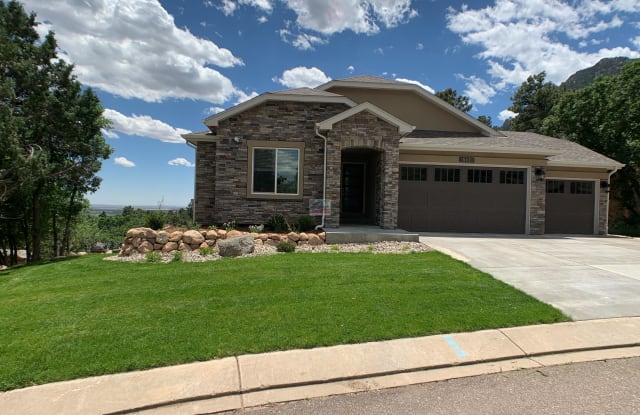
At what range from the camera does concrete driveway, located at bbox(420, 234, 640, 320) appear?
18.5 feet

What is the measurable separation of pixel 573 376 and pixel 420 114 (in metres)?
14.2

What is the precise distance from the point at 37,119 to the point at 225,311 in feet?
42.9

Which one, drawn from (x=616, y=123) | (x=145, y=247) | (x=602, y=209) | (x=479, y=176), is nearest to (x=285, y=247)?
(x=145, y=247)

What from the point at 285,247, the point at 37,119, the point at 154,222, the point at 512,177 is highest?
the point at 37,119

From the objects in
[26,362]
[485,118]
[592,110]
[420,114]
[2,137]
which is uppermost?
[485,118]

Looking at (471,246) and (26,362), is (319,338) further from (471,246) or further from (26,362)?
(471,246)

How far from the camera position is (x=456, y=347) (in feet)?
13.8

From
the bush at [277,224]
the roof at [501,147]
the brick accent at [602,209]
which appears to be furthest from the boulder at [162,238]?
the brick accent at [602,209]

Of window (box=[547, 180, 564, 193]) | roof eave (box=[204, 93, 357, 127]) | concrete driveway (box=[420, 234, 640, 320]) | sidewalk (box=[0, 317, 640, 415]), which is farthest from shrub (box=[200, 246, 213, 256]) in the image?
window (box=[547, 180, 564, 193])

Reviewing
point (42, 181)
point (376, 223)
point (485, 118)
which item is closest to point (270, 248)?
point (376, 223)

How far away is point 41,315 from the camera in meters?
5.18

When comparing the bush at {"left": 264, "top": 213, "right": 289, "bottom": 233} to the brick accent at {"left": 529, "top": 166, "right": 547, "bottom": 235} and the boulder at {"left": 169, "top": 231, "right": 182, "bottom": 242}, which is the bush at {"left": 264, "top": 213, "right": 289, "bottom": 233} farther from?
the brick accent at {"left": 529, "top": 166, "right": 547, "bottom": 235}

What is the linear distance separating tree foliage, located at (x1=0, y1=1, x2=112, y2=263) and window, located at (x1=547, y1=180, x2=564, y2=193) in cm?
1955

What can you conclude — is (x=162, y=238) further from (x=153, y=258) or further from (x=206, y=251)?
(x=206, y=251)
